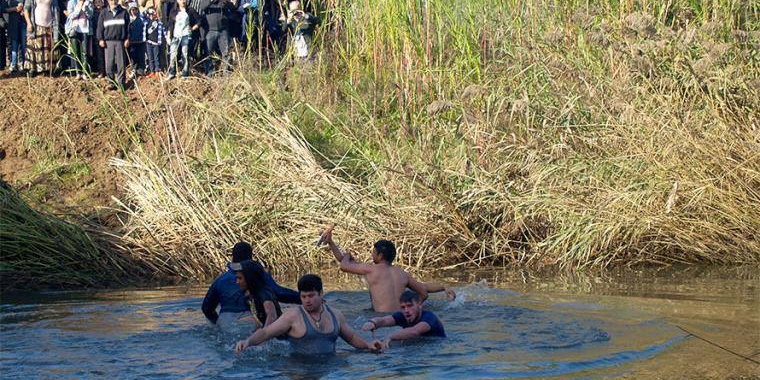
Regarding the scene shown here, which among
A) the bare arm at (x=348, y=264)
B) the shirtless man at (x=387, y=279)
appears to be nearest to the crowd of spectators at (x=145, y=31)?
the bare arm at (x=348, y=264)

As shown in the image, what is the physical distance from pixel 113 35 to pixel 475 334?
11.8 m

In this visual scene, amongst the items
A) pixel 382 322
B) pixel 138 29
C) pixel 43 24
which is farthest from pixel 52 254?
pixel 43 24

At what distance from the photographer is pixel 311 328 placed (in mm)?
8758

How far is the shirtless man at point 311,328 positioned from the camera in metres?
8.53

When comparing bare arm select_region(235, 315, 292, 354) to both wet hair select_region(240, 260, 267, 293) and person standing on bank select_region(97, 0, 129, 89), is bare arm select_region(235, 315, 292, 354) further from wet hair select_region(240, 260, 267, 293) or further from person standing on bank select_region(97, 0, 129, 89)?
person standing on bank select_region(97, 0, 129, 89)

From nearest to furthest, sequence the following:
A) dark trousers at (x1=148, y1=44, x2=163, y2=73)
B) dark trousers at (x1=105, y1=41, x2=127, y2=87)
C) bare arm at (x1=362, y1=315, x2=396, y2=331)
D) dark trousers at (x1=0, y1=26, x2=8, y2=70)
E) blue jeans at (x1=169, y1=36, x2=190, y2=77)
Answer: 1. bare arm at (x1=362, y1=315, x2=396, y2=331)
2. dark trousers at (x1=105, y1=41, x2=127, y2=87)
3. blue jeans at (x1=169, y1=36, x2=190, y2=77)
4. dark trousers at (x1=148, y1=44, x2=163, y2=73)
5. dark trousers at (x1=0, y1=26, x2=8, y2=70)

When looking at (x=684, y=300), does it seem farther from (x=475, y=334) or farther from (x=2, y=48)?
(x=2, y=48)

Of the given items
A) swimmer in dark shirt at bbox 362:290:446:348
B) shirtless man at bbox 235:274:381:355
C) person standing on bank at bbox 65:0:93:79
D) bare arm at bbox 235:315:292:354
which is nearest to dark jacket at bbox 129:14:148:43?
person standing on bank at bbox 65:0:93:79

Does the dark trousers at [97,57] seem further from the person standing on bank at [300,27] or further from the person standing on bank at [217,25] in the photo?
the person standing on bank at [300,27]

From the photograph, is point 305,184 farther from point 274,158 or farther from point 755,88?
point 755,88

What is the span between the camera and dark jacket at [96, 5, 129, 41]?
19766 mm

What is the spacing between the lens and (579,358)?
8602mm

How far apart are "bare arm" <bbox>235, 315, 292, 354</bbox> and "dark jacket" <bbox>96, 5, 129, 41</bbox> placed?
12.2m

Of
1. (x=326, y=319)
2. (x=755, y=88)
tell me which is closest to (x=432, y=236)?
(x=755, y=88)
